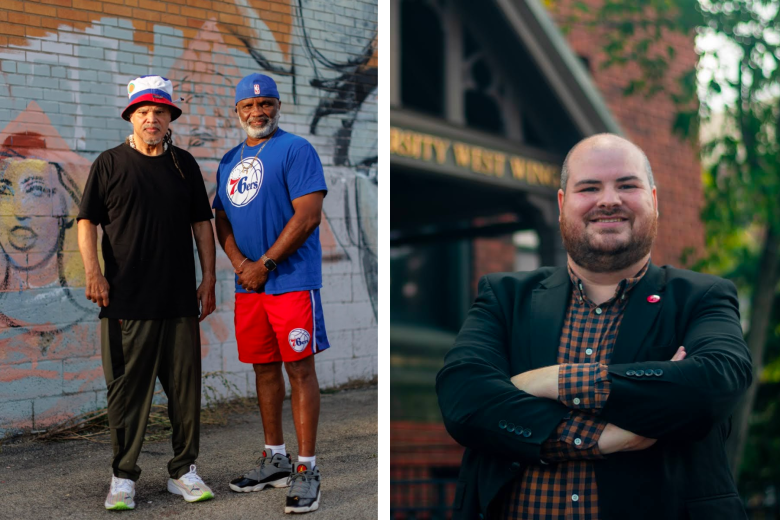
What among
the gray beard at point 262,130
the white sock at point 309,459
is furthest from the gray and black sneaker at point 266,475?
the gray beard at point 262,130

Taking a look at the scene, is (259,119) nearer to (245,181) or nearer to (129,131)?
(245,181)

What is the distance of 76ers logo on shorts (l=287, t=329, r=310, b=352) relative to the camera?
10.9ft

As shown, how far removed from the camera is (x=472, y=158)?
226 inches

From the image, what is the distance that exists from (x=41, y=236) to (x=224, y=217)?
3.49ft

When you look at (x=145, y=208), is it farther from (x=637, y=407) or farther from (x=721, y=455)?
(x=721, y=455)

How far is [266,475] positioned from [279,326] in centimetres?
64

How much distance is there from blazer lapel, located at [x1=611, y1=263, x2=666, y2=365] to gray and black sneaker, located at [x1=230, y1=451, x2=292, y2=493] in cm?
166

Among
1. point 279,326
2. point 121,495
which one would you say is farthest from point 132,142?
point 121,495

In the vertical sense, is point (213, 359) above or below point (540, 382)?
below

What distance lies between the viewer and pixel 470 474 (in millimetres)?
2383

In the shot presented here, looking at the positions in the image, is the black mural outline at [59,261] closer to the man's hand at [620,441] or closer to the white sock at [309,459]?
the white sock at [309,459]

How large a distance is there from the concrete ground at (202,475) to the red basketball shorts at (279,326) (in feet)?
1.68

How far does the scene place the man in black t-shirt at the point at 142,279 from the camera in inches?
126

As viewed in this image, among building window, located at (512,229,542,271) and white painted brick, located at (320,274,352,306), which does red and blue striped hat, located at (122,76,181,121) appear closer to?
white painted brick, located at (320,274,352,306)
